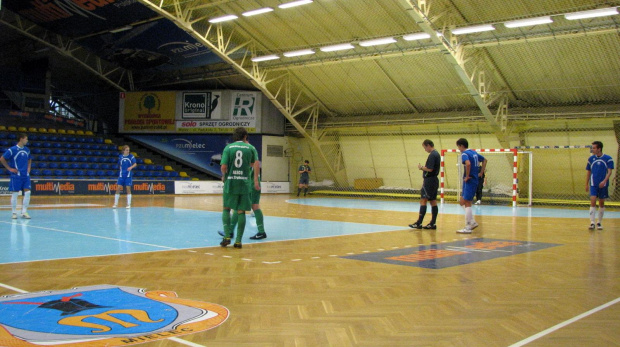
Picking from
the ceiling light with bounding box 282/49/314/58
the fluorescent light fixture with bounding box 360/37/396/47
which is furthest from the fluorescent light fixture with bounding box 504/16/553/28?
the ceiling light with bounding box 282/49/314/58

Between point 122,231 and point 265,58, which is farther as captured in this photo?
point 265,58

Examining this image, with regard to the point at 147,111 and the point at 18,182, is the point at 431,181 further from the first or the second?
the point at 147,111

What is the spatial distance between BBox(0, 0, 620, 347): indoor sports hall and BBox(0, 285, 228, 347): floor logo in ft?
0.09

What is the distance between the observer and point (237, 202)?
843 centimetres

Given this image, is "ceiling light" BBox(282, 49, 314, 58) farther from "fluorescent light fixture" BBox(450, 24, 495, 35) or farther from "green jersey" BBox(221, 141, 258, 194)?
"green jersey" BBox(221, 141, 258, 194)

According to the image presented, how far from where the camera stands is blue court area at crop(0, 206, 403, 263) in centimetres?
796

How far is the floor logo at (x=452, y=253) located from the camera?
7422mm

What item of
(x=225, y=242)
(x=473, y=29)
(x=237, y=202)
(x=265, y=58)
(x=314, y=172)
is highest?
(x=265, y=58)

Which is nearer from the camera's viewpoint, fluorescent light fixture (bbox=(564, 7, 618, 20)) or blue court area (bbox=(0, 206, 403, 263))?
blue court area (bbox=(0, 206, 403, 263))

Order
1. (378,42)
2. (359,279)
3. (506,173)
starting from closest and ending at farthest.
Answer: (359,279) < (378,42) < (506,173)

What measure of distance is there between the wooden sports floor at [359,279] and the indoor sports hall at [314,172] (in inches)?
1.5

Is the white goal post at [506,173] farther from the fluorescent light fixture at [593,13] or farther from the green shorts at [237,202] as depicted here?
the green shorts at [237,202]

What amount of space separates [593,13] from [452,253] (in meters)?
11.9

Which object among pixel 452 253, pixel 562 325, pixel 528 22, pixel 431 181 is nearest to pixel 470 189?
pixel 431 181
